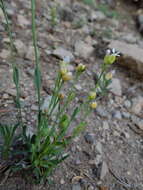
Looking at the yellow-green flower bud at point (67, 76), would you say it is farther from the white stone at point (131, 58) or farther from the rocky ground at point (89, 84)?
the white stone at point (131, 58)

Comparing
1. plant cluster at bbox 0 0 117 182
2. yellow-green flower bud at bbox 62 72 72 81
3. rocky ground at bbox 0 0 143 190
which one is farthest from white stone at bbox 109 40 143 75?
yellow-green flower bud at bbox 62 72 72 81

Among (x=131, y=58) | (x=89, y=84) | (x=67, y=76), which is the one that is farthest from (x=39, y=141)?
(x=131, y=58)

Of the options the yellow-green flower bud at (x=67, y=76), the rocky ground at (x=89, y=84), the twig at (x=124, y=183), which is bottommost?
the twig at (x=124, y=183)

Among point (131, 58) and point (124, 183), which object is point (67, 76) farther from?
point (131, 58)

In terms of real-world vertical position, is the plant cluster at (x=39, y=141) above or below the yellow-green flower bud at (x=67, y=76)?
below

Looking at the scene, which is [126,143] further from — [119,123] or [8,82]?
[8,82]

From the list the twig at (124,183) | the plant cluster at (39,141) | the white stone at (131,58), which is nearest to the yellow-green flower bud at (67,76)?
the plant cluster at (39,141)

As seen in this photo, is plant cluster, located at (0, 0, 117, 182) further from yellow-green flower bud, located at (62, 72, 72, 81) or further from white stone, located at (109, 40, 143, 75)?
white stone, located at (109, 40, 143, 75)

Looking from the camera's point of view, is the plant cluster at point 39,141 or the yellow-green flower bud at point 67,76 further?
the plant cluster at point 39,141

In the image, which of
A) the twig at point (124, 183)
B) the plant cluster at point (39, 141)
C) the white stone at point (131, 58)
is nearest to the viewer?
the plant cluster at point (39, 141)
